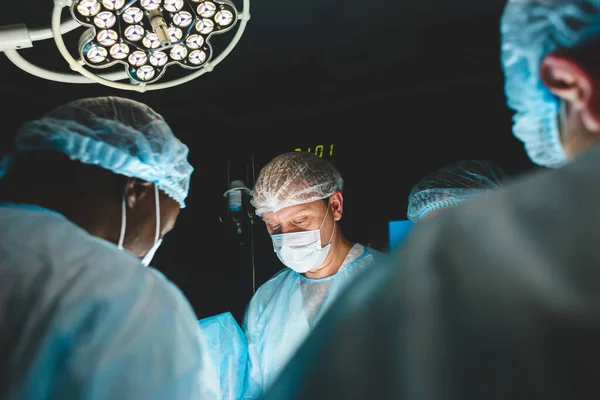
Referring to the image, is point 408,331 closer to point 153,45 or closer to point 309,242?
point 153,45

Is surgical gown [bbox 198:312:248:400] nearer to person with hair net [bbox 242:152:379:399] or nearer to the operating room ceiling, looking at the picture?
person with hair net [bbox 242:152:379:399]

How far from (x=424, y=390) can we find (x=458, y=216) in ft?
0.63

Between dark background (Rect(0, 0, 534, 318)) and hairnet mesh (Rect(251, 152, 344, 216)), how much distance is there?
31.6 inches

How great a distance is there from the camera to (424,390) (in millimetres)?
415

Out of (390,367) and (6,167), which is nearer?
(390,367)

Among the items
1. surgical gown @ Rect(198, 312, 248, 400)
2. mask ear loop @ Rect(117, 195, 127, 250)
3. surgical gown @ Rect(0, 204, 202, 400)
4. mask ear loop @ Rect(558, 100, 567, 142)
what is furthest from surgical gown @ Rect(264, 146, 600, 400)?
surgical gown @ Rect(198, 312, 248, 400)

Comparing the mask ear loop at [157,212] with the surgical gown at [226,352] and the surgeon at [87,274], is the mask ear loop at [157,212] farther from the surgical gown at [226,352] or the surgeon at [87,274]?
the surgical gown at [226,352]

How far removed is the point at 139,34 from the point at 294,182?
3.35 ft

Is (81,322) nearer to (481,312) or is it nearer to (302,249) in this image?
(481,312)

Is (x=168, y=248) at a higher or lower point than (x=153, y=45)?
lower

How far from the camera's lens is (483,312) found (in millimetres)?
418

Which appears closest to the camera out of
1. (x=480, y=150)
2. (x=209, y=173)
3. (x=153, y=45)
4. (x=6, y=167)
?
(x=6, y=167)

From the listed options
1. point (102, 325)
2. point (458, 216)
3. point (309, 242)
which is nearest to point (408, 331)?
point (458, 216)

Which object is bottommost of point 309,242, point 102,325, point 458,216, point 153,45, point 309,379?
point 309,242
